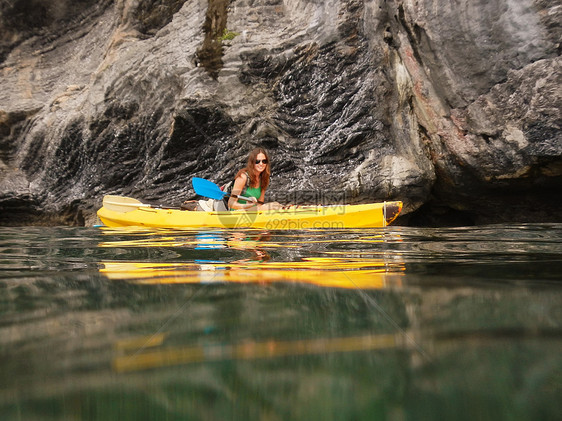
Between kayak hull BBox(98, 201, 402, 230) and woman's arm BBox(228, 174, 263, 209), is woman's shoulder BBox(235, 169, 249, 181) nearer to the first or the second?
woman's arm BBox(228, 174, 263, 209)

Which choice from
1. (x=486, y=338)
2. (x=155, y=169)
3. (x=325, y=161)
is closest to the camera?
(x=486, y=338)

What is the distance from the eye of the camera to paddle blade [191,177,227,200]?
670 cm

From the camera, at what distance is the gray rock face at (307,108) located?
22.0ft

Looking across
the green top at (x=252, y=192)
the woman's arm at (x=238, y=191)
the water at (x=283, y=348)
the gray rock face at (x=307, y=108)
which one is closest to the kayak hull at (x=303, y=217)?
the woman's arm at (x=238, y=191)

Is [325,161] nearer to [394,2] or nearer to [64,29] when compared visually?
[394,2]

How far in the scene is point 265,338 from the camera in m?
0.84

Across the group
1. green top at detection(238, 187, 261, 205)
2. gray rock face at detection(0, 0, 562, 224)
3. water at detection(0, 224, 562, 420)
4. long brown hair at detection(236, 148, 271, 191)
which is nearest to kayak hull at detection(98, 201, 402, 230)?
green top at detection(238, 187, 261, 205)

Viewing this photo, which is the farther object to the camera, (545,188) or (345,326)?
(545,188)

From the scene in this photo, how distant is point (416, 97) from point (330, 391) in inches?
308

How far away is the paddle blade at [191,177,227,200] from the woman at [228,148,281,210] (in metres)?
0.18

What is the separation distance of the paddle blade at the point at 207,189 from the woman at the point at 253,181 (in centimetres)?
18

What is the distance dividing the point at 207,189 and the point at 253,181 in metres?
0.67

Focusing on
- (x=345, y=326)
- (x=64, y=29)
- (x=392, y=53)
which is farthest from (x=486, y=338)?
(x=64, y=29)
